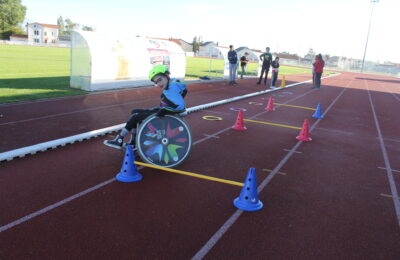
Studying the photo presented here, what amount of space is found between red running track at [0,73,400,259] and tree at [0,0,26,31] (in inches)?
4014

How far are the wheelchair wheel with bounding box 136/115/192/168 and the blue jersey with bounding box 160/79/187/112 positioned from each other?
0.51ft

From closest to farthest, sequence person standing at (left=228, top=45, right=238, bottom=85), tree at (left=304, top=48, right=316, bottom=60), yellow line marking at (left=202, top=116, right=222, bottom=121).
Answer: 1. yellow line marking at (left=202, top=116, right=222, bottom=121)
2. person standing at (left=228, top=45, right=238, bottom=85)
3. tree at (left=304, top=48, right=316, bottom=60)

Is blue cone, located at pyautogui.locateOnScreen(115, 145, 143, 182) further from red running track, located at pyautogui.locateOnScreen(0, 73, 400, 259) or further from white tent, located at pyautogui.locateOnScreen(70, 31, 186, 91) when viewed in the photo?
white tent, located at pyautogui.locateOnScreen(70, 31, 186, 91)

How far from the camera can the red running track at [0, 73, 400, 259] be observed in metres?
3.29

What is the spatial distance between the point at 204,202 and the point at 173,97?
1.80 meters

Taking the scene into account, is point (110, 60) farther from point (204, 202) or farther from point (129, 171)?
point (204, 202)

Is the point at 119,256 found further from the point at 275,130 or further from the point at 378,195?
the point at 275,130

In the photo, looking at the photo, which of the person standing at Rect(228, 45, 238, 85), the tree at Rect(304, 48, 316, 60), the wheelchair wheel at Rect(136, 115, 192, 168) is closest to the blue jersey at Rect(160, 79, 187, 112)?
the wheelchair wheel at Rect(136, 115, 192, 168)

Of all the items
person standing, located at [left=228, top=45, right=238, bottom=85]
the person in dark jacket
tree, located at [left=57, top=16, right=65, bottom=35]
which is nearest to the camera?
the person in dark jacket

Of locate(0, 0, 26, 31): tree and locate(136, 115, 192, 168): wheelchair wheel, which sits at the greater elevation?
locate(0, 0, 26, 31): tree

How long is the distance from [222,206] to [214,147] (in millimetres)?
2652

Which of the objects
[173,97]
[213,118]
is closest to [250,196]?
[173,97]

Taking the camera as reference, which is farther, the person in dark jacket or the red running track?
the person in dark jacket

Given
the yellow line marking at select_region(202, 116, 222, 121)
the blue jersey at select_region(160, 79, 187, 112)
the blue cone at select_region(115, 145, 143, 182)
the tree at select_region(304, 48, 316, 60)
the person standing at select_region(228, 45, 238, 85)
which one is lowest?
the blue cone at select_region(115, 145, 143, 182)
